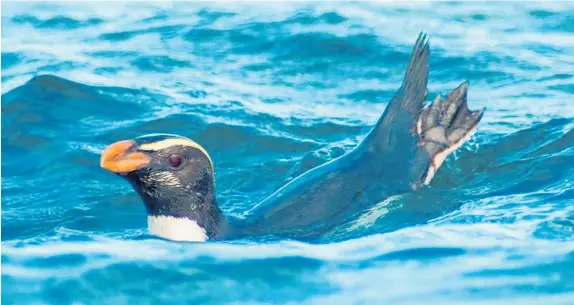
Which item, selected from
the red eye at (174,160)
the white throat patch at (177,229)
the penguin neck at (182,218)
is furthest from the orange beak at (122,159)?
the white throat patch at (177,229)

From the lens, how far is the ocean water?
5590mm

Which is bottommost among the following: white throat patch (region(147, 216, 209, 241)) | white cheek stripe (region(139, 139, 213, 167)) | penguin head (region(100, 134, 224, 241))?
white throat patch (region(147, 216, 209, 241))

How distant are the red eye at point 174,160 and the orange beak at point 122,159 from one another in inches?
5.8

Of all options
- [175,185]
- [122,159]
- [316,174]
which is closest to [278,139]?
[316,174]

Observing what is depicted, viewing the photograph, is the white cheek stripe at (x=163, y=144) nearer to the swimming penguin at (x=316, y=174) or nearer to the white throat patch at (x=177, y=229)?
the swimming penguin at (x=316, y=174)

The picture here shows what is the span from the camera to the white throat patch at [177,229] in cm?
673

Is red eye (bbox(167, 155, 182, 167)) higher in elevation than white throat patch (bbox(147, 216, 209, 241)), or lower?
higher

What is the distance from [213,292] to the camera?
17.9 ft

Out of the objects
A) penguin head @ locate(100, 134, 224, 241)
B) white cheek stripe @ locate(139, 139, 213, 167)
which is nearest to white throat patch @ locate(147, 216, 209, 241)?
penguin head @ locate(100, 134, 224, 241)

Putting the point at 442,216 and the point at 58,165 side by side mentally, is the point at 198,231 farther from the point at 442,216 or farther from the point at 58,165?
the point at 58,165

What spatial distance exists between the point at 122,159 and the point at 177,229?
55 centimetres

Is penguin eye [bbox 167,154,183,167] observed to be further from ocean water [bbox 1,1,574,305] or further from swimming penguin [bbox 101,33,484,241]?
ocean water [bbox 1,1,574,305]

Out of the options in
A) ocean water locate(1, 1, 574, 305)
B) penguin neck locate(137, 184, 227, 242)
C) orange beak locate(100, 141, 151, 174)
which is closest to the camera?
ocean water locate(1, 1, 574, 305)

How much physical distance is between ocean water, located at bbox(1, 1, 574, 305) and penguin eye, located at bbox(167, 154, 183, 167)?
439 millimetres
